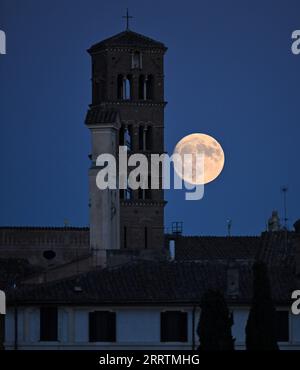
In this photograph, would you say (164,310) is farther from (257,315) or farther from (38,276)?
(38,276)

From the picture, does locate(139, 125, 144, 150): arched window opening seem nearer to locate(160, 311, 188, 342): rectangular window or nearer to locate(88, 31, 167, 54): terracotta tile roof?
locate(88, 31, 167, 54): terracotta tile roof

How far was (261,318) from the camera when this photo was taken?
38.3 metres

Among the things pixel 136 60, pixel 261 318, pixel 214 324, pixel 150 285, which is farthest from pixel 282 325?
pixel 136 60

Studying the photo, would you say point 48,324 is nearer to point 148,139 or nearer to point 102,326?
point 102,326

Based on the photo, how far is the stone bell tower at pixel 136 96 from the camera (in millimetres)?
81125

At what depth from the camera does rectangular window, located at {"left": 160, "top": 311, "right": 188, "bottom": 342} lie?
140ft

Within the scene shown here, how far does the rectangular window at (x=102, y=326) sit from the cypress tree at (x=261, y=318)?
501 cm

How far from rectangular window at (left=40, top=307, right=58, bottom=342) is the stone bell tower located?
3725 cm

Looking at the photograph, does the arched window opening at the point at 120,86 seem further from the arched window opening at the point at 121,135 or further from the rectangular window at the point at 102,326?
the rectangular window at the point at 102,326

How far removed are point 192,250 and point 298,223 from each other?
91.5ft

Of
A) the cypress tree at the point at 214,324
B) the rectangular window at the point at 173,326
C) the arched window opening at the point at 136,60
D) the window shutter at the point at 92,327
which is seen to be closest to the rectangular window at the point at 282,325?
the rectangular window at the point at 173,326

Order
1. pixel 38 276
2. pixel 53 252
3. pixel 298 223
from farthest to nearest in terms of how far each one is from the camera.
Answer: pixel 53 252 → pixel 38 276 → pixel 298 223
